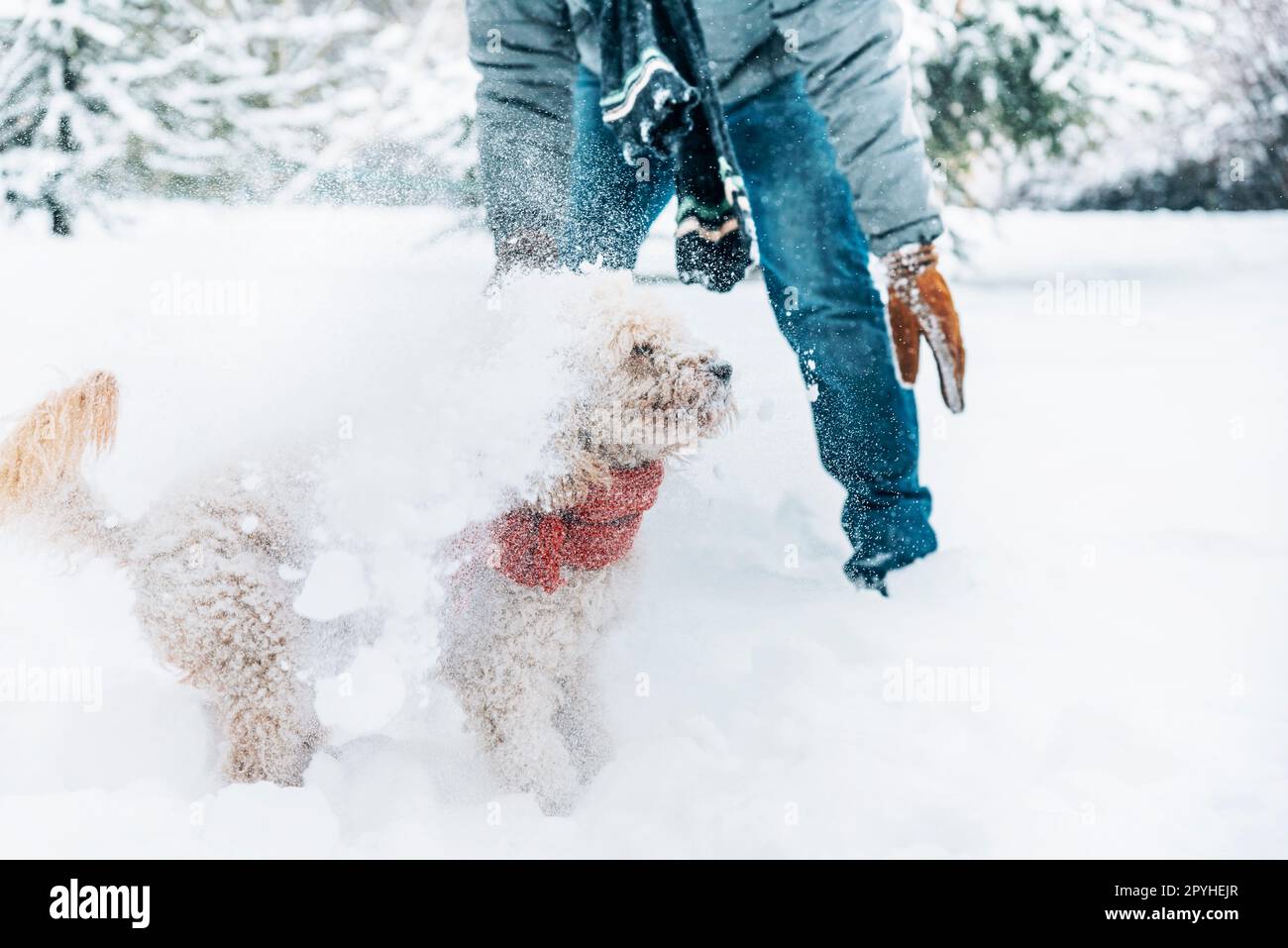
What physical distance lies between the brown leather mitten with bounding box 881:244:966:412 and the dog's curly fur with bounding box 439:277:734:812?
0.76 m

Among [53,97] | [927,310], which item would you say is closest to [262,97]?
[53,97]

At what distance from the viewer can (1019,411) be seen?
3406 millimetres

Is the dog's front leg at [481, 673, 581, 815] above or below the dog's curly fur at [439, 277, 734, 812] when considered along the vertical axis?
below

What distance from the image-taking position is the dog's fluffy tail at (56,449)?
1678 mm

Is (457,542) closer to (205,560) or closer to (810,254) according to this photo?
(205,560)

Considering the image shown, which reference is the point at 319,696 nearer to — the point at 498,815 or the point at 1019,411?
the point at 498,815

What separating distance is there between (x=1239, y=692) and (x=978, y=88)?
3.06m

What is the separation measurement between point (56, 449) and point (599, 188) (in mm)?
1379

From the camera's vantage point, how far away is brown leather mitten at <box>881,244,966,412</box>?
2.25m

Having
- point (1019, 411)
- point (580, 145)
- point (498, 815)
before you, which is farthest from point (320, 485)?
point (1019, 411)

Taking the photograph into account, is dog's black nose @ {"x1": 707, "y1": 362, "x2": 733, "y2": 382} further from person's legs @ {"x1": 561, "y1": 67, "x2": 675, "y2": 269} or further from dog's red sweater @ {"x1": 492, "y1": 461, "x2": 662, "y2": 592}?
person's legs @ {"x1": 561, "y1": 67, "x2": 675, "y2": 269}

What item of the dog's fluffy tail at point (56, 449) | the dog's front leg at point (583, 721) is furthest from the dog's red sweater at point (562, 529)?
the dog's fluffy tail at point (56, 449)

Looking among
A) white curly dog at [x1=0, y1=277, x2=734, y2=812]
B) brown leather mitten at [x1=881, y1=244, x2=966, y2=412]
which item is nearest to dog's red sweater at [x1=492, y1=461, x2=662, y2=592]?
white curly dog at [x1=0, y1=277, x2=734, y2=812]

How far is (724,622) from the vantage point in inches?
95.8
